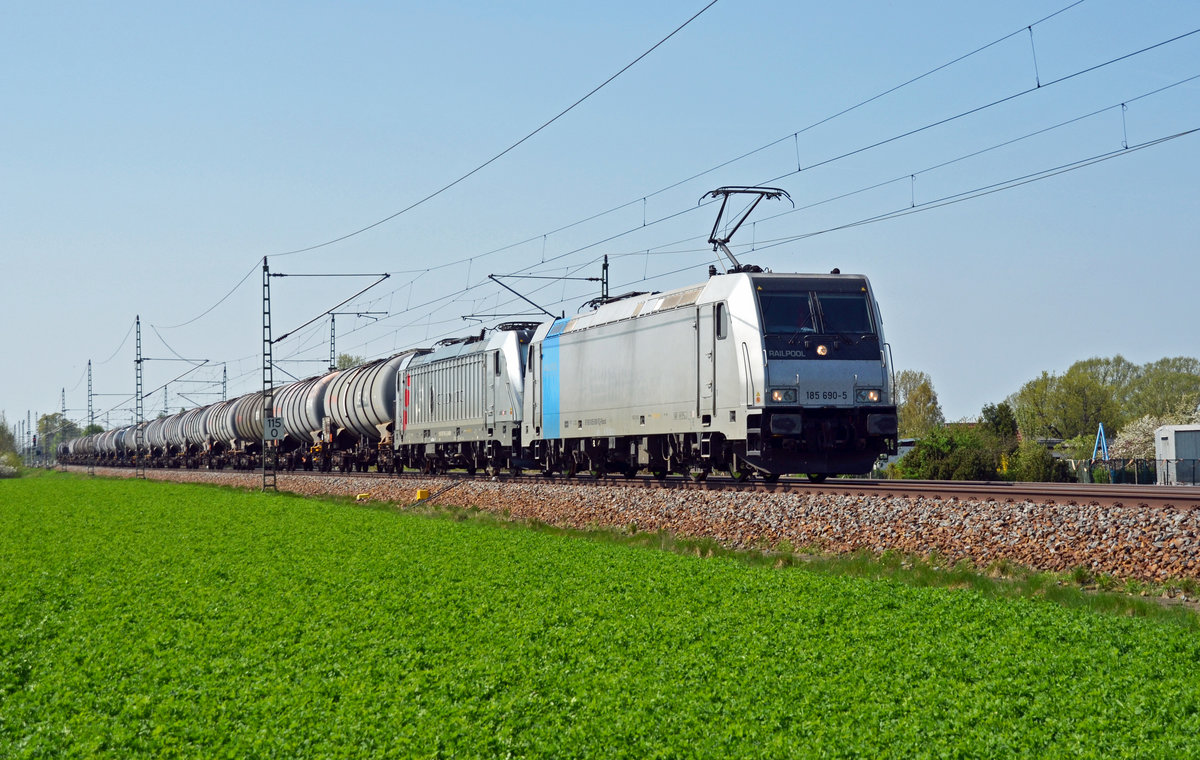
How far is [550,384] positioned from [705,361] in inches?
337

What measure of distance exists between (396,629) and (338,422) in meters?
38.3

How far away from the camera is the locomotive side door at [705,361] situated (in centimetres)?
2273

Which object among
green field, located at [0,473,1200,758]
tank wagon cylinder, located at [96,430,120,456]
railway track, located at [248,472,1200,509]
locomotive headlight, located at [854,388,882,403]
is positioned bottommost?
green field, located at [0,473,1200,758]

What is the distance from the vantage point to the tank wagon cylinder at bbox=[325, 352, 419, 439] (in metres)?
43.2

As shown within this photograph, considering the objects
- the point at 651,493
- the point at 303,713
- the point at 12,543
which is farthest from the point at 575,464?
the point at 303,713

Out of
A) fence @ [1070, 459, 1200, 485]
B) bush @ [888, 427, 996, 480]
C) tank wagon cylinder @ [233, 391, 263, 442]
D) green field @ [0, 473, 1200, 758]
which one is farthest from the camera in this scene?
tank wagon cylinder @ [233, 391, 263, 442]

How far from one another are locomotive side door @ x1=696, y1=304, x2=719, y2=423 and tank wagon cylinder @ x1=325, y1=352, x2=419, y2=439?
68.1ft

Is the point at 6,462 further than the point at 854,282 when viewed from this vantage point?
Yes

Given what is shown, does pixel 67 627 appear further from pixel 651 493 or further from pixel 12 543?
pixel 651 493

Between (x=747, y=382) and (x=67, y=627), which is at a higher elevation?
(x=747, y=382)

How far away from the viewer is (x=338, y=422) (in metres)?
47.8

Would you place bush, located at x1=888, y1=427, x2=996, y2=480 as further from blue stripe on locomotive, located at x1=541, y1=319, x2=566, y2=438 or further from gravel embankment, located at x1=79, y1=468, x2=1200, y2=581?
gravel embankment, located at x1=79, y1=468, x2=1200, y2=581

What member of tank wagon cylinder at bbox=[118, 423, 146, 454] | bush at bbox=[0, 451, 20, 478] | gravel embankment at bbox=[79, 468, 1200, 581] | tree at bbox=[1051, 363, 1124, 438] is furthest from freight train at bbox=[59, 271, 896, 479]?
tree at bbox=[1051, 363, 1124, 438]

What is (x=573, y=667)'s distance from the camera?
905cm
